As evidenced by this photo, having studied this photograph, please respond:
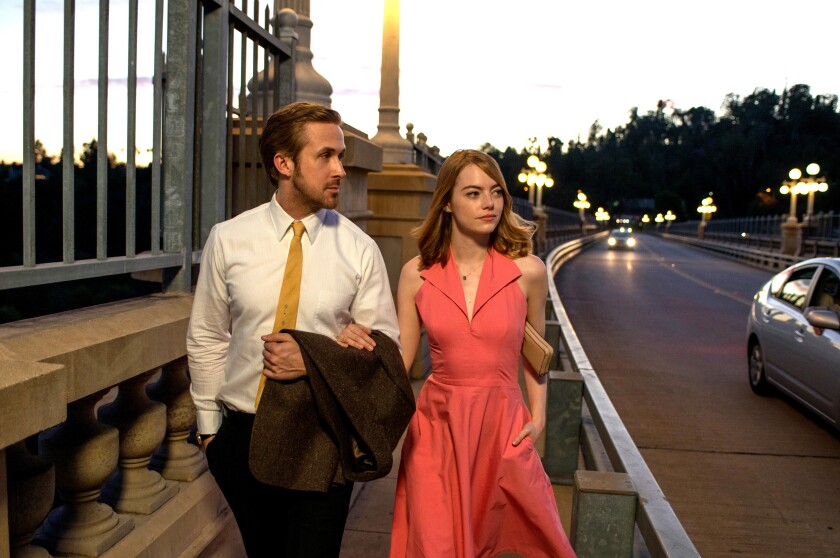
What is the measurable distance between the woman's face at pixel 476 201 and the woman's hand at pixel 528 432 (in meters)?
0.72

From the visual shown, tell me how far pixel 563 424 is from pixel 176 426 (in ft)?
9.47

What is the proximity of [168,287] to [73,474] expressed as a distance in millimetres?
1089

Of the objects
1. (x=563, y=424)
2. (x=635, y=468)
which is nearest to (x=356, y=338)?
(x=635, y=468)

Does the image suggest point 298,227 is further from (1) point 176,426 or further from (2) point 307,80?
(2) point 307,80

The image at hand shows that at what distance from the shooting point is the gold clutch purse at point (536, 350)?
10.8 ft

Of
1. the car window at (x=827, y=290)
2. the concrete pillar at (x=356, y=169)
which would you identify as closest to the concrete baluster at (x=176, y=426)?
the concrete pillar at (x=356, y=169)

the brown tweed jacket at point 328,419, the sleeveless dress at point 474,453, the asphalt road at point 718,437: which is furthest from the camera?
the asphalt road at point 718,437

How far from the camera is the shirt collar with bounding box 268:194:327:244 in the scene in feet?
8.52

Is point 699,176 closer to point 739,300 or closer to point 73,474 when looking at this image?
point 739,300

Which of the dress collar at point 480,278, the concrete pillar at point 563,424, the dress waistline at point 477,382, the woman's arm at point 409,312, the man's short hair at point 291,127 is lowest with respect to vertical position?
the concrete pillar at point 563,424

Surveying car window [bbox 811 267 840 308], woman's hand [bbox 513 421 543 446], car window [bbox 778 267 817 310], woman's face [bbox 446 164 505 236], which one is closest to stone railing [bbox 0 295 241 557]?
woman's face [bbox 446 164 505 236]

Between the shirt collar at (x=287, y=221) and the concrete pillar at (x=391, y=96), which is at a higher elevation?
the concrete pillar at (x=391, y=96)

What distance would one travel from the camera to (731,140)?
166 meters

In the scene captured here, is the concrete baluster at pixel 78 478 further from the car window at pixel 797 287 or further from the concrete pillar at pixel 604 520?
the car window at pixel 797 287
